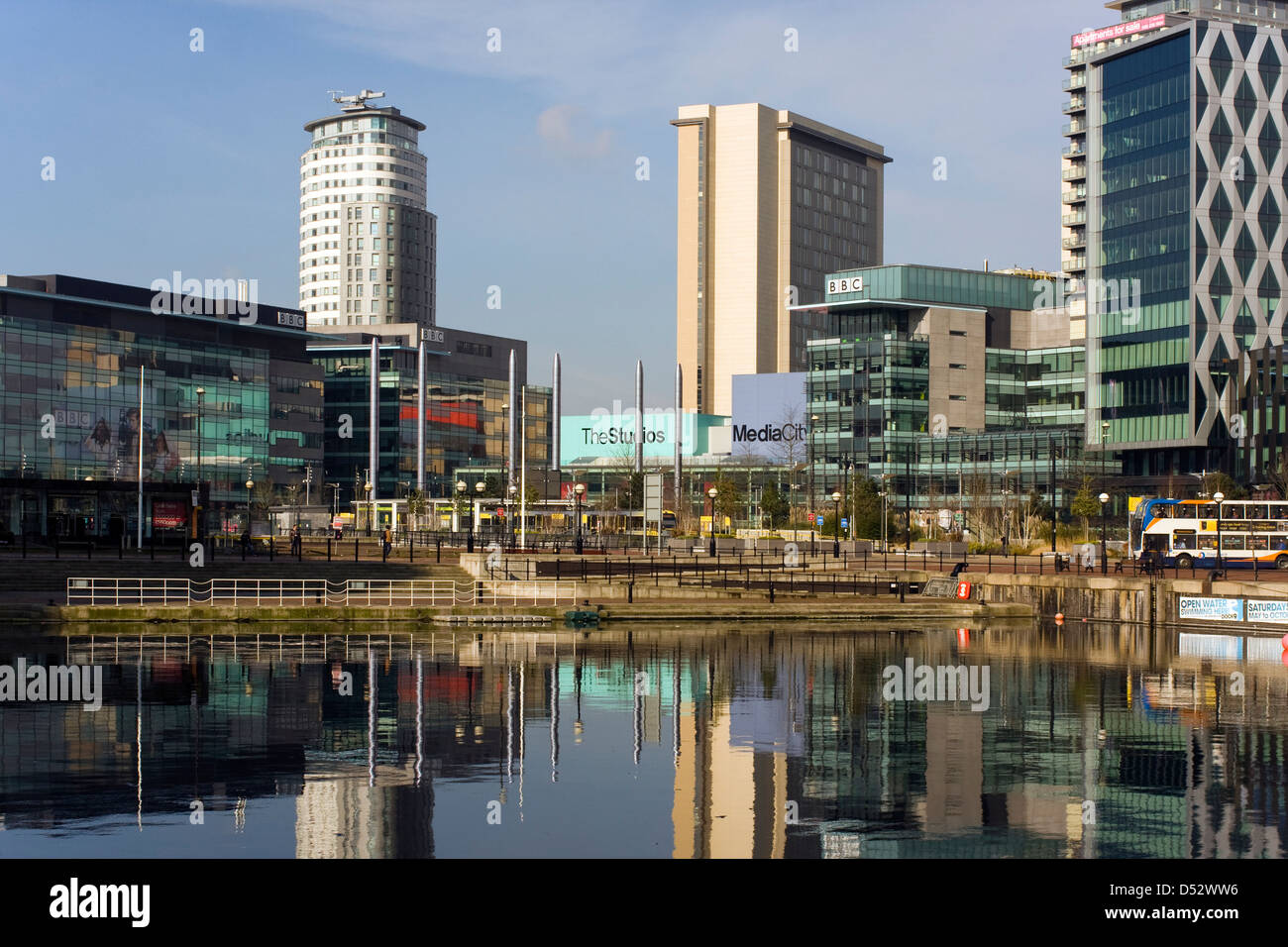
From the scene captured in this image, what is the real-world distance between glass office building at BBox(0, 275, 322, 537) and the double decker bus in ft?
222

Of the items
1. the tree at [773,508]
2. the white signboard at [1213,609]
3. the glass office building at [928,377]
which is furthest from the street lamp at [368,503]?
the white signboard at [1213,609]

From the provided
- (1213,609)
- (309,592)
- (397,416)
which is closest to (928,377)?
(397,416)

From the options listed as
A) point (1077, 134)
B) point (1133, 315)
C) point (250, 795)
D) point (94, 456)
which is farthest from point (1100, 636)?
point (1077, 134)

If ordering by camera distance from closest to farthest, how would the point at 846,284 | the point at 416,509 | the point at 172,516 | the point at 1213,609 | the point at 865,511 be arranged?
the point at 1213,609 → the point at 172,516 → the point at 865,511 → the point at 416,509 → the point at 846,284

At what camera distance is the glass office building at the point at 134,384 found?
4934 inches

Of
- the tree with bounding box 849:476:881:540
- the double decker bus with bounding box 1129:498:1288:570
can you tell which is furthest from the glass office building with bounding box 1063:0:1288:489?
the double decker bus with bounding box 1129:498:1288:570

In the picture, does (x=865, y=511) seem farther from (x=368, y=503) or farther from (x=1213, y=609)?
(x=368, y=503)

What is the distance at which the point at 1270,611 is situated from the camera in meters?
52.4

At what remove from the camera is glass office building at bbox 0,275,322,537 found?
411 feet

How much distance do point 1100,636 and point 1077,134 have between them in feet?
484

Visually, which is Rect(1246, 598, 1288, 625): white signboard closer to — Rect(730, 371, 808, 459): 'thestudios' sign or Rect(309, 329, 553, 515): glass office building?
Rect(730, 371, 808, 459): 'thestudios' sign

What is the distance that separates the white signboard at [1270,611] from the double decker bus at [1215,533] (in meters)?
18.3

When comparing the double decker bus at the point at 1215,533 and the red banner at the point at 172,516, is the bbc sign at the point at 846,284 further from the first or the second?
the red banner at the point at 172,516

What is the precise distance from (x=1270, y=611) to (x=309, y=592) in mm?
35761
